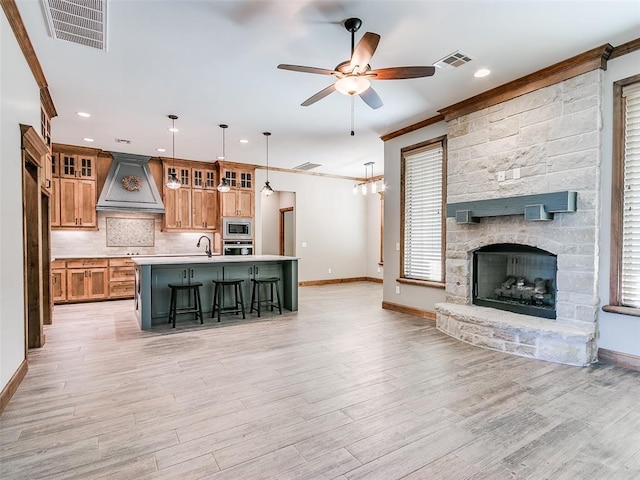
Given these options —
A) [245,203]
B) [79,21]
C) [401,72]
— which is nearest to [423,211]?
[401,72]

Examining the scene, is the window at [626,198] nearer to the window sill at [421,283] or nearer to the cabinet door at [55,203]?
the window sill at [421,283]

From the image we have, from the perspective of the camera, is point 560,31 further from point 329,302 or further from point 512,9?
point 329,302

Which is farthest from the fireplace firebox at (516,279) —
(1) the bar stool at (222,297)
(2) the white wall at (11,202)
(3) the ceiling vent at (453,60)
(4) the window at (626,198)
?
(2) the white wall at (11,202)

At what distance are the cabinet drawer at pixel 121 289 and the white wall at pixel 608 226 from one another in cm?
781

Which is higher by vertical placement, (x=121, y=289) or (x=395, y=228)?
(x=395, y=228)

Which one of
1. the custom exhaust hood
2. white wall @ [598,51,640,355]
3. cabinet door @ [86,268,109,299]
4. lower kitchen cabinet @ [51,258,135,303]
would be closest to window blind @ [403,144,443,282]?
white wall @ [598,51,640,355]

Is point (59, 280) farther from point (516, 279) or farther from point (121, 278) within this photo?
point (516, 279)

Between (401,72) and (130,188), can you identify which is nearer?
(401,72)

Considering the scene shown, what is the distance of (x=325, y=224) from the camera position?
971 cm

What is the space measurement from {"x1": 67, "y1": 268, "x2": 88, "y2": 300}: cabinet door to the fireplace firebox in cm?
711

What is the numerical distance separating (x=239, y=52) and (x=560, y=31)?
9.86ft

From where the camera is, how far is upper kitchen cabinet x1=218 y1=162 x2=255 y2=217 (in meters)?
8.07

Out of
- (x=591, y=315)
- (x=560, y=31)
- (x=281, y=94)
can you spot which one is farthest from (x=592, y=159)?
(x=281, y=94)

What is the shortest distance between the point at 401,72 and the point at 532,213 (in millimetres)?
2175
